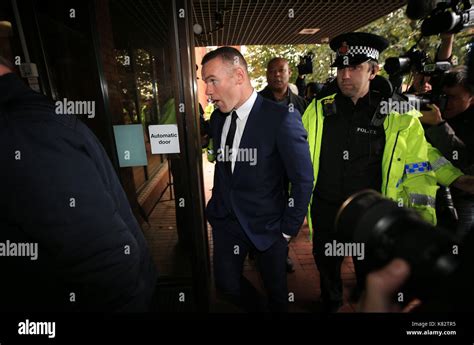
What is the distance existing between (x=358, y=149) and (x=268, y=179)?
2.60 ft

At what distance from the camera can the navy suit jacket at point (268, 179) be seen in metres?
1.81

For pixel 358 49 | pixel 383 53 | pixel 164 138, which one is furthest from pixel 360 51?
pixel 383 53

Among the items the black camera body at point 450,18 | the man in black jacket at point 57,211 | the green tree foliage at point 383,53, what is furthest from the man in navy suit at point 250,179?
the green tree foliage at point 383,53

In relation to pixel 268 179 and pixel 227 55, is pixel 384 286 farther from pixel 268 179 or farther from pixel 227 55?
pixel 227 55

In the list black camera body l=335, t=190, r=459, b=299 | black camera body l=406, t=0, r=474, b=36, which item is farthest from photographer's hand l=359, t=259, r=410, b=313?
black camera body l=406, t=0, r=474, b=36

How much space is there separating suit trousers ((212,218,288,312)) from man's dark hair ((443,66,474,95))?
1928 mm

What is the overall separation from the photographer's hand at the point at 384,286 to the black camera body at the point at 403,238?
0.06ft

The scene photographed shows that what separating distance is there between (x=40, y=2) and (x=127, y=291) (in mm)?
2795

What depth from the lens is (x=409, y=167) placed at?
6.32 ft

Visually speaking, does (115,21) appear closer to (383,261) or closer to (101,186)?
(101,186)

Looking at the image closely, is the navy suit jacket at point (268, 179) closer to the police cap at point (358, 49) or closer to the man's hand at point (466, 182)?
the police cap at point (358, 49)

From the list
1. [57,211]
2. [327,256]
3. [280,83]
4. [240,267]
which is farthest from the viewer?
[280,83]

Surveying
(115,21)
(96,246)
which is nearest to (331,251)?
(96,246)

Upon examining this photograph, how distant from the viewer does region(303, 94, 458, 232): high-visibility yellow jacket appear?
189 centimetres
